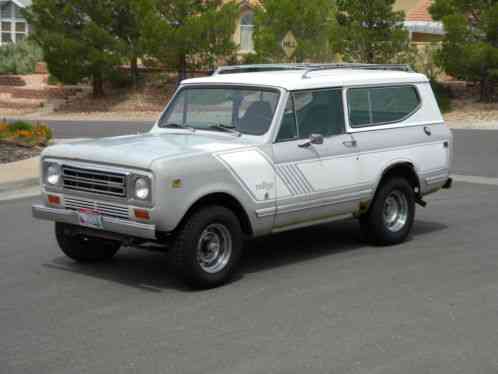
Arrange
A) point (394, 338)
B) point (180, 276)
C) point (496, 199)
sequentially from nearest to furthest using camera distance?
point (394, 338), point (180, 276), point (496, 199)

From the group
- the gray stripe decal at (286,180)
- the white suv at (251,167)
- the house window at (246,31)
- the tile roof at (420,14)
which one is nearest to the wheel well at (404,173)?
the white suv at (251,167)

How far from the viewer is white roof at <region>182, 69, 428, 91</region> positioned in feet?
30.2

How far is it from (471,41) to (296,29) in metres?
6.88

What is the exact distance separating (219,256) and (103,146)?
1.44 metres

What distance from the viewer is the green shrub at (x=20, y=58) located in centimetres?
4306

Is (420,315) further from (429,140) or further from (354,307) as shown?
(429,140)

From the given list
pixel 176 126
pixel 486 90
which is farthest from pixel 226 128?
pixel 486 90

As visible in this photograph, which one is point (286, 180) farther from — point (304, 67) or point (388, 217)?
point (388, 217)

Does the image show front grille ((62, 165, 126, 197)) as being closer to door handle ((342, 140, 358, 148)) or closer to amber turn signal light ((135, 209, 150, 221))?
amber turn signal light ((135, 209, 150, 221))

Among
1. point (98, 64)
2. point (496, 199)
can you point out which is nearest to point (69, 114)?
point (98, 64)

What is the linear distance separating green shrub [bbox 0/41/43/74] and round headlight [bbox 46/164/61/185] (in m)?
35.7

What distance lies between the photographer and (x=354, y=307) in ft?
25.0

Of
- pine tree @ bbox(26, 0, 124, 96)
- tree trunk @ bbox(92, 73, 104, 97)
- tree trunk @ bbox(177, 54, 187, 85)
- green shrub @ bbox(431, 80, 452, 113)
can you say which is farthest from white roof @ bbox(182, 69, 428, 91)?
tree trunk @ bbox(92, 73, 104, 97)

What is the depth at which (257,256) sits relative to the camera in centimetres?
974
